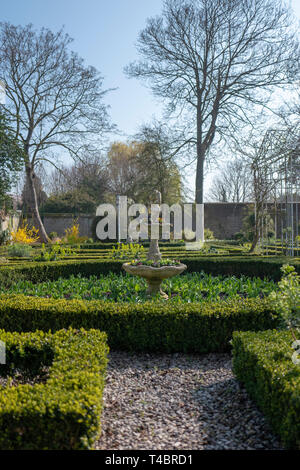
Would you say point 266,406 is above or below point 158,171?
below

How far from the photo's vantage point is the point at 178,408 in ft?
10.9

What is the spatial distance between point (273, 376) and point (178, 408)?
1.00m

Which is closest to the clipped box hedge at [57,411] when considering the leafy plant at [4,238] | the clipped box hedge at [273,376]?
the clipped box hedge at [273,376]

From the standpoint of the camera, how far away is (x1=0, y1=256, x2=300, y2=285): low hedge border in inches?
357

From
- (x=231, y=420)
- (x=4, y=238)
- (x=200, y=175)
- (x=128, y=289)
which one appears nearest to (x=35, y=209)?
(x=4, y=238)

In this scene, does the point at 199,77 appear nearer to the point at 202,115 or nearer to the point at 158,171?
the point at 202,115

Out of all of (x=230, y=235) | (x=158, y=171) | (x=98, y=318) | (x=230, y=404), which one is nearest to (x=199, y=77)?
(x=158, y=171)

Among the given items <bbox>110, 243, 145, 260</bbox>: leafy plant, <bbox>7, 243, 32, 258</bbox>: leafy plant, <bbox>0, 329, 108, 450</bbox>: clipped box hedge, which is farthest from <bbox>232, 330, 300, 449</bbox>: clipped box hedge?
<bbox>7, 243, 32, 258</bbox>: leafy plant

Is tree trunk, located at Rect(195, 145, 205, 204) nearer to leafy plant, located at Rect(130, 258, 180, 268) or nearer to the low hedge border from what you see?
the low hedge border

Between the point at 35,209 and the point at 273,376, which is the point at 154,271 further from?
the point at 35,209

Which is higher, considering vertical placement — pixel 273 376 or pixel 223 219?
pixel 223 219

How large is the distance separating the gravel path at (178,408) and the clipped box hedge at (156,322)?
0.22m

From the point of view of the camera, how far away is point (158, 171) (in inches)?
818
